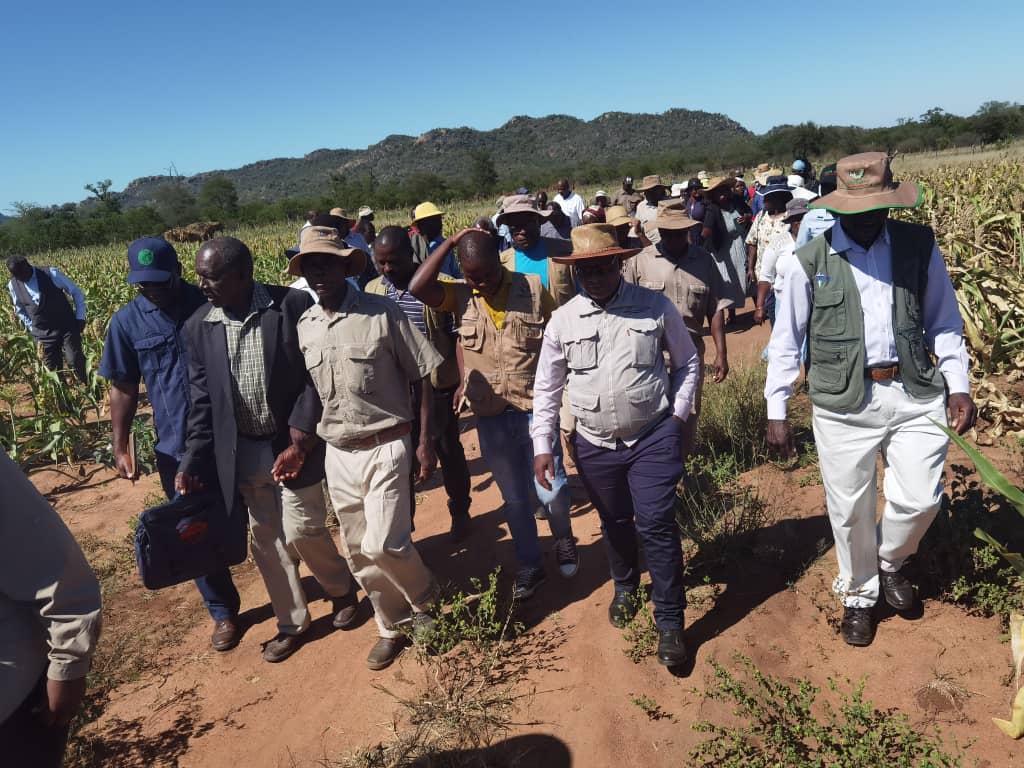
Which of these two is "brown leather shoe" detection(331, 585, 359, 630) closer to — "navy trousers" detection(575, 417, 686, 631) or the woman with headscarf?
"navy trousers" detection(575, 417, 686, 631)

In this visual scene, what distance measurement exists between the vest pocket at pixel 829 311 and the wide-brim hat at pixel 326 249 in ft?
6.90

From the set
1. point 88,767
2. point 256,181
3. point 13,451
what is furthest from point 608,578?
point 256,181

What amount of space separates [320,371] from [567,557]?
184cm

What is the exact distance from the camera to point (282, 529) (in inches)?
152

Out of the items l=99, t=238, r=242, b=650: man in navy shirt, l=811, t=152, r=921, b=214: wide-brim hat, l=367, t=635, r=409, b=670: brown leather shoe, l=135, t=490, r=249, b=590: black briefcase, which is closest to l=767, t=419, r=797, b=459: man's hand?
l=811, t=152, r=921, b=214: wide-brim hat

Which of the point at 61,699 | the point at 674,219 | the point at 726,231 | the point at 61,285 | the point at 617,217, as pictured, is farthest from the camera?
the point at 61,285

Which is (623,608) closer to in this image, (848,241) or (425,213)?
(848,241)

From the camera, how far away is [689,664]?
321cm

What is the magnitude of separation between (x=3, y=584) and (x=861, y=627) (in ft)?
10.7

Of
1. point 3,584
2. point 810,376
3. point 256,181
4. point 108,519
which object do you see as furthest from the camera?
point 256,181

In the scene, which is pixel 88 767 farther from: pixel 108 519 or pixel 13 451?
pixel 13 451

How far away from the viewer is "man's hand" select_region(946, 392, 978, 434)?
281 cm

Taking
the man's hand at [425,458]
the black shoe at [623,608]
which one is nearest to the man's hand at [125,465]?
the man's hand at [425,458]

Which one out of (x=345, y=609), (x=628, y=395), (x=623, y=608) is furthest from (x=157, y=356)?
(x=623, y=608)
